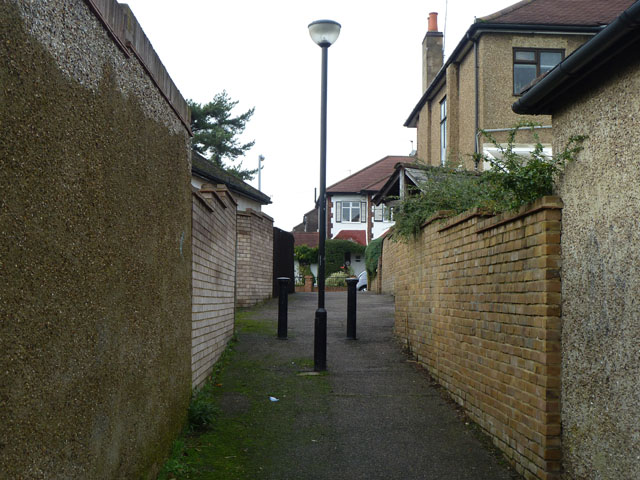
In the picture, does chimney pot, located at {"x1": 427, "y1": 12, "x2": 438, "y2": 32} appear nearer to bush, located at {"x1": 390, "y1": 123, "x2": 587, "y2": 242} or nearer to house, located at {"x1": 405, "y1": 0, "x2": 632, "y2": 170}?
house, located at {"x1": 405, "y1": 0, "x2": 632, "y2": 170}

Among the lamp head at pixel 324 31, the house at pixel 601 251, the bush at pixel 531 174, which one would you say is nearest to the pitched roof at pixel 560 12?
the lamp head at pixel 324 31

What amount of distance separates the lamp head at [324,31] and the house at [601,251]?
4967 mm

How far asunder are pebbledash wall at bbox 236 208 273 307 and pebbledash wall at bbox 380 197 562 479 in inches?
337

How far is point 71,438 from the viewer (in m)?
2.83

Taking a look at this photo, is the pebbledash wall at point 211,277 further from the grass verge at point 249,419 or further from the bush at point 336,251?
the bush at point 336,251

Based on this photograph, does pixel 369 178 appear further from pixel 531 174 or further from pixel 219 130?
pixel 531 174

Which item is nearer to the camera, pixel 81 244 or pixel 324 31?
pixel 81 244

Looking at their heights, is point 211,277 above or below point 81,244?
below

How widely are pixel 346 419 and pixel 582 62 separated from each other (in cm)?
418

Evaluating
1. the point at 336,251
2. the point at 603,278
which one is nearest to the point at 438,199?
the point at 603,278

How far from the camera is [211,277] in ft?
26.2

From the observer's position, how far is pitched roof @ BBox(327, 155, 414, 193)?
44.5 meters

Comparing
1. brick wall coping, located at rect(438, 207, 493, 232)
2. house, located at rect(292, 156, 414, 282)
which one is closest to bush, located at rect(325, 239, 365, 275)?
house, located at rect(292, 156, 414, 282)

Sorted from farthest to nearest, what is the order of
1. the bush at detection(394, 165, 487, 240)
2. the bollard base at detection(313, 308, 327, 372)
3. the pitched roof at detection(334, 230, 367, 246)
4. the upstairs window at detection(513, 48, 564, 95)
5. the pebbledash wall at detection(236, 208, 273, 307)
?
the pitched roof at detection(334, 230, 367, 246), the upstairs window at detection(513, 48, 564, 95), the pebbledash wall at detection(236, 208, 273, 307), the bollard base at detection(313, 308, 327, 372), the bush at detection(394, 165, 487, 240)
